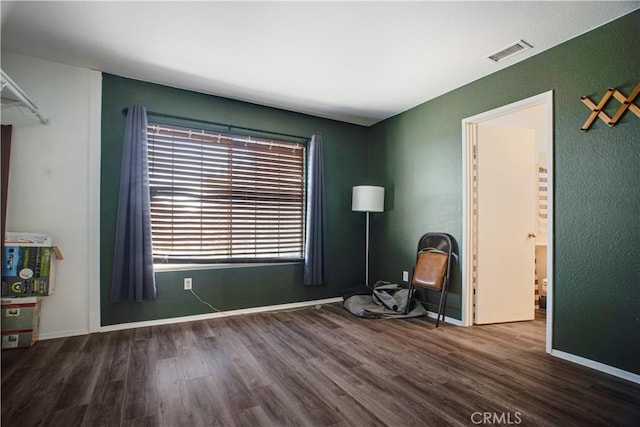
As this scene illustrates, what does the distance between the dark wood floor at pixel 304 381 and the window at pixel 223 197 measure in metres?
0.90

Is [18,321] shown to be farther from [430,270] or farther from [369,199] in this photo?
[430,270]

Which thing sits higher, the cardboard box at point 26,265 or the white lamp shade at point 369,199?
the white lamp shade at point 369,199

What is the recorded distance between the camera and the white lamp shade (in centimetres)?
384

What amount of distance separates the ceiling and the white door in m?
0.85

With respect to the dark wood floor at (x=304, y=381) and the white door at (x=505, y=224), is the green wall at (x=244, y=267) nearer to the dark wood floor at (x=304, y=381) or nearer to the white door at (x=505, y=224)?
the dark wood floor at (x=304, y=381)

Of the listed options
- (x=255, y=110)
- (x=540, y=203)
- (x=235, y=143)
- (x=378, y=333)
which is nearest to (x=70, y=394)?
(x=378, y=333)

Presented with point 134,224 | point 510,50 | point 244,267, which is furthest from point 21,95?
point 510,50

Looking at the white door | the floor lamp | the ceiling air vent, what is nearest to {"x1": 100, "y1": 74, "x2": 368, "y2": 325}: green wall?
the floor lamp

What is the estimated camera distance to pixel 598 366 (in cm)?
217

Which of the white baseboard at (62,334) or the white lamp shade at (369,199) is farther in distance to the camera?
the white lamp shade at (369,199)

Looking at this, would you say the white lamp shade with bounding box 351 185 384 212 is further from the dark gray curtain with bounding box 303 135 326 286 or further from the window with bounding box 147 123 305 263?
the window with bounding box 147 123 305 263

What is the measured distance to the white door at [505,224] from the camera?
3184mm

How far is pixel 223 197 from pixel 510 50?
117 inches

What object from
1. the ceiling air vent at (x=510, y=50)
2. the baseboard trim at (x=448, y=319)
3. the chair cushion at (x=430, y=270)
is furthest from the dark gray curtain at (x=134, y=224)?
the ceiling air vent at (x=510, y=50)
